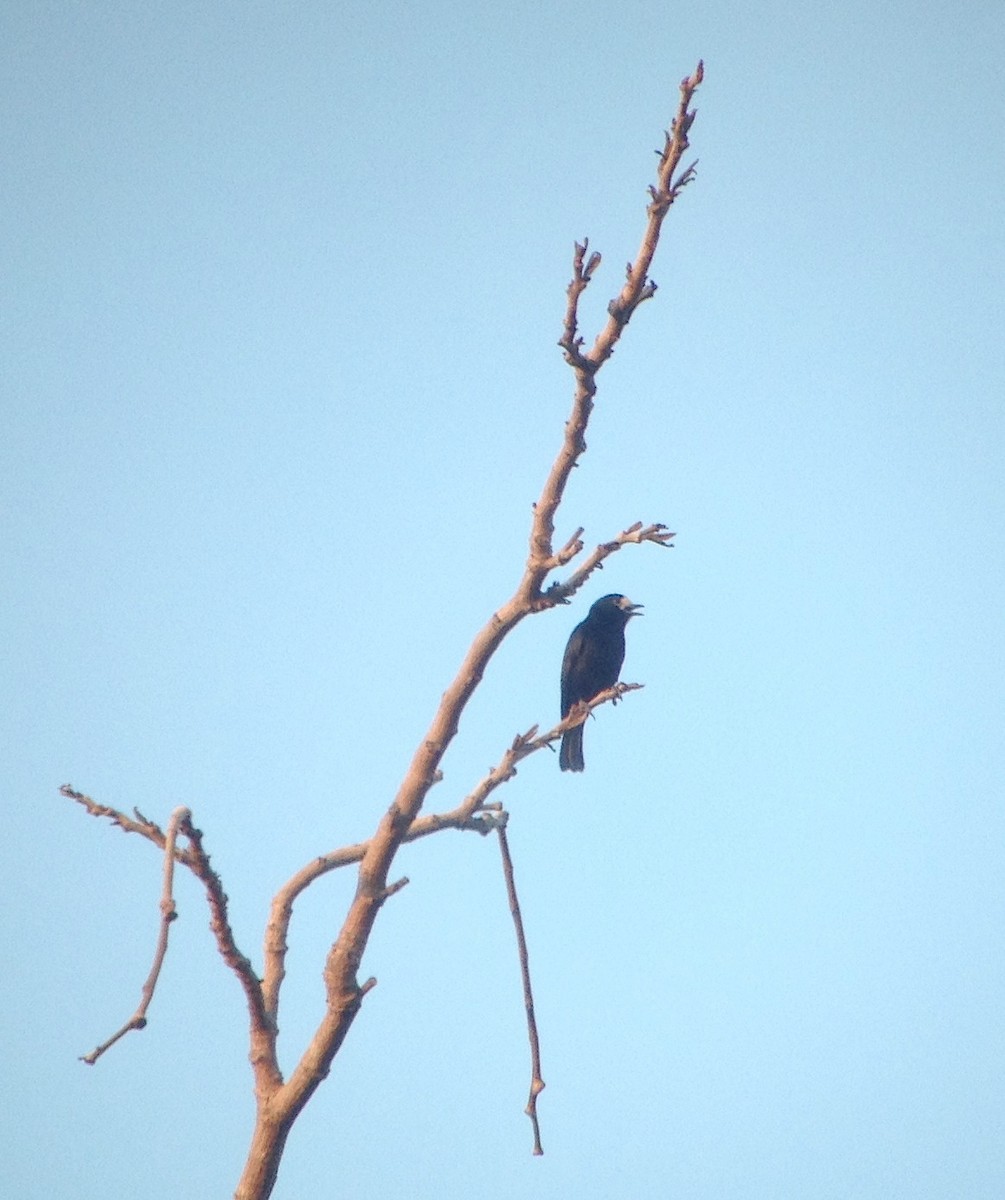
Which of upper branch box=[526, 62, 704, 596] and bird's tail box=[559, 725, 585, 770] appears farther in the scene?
bird's tail box=[559, 725, 585, 770]

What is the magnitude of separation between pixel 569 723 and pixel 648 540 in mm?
753

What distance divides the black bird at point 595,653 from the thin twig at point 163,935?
841 centimetres

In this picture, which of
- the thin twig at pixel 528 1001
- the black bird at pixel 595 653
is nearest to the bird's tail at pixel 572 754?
the black bird at pixel 595 653

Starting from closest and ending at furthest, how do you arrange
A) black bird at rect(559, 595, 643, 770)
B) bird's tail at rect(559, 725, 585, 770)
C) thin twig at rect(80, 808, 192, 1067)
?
thin twig at rect(80, 808, 192, 1067) < bird's tail at rect(559, 725, 585, 770) < black bird at rect(559, 595, 643, 770)

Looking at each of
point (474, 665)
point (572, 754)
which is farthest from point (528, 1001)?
point (572, 754)

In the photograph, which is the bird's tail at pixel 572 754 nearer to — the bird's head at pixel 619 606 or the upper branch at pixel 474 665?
the bird's head at pixel 619 606

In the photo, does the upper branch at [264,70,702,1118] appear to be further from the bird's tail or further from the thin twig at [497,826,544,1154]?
the bird's tail

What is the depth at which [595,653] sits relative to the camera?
1111cm

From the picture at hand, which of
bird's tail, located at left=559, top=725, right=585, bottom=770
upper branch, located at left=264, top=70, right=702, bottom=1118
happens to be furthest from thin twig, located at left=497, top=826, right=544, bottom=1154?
bird's tail, located at left=559, top=725, right=585, bottom=770

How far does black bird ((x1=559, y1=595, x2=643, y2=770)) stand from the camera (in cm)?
1113

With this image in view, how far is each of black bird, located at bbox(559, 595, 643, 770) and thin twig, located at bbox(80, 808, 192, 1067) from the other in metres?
8.41

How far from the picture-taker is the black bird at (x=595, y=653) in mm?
11133

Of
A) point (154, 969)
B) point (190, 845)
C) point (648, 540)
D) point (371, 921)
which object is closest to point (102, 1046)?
point (154, 969)

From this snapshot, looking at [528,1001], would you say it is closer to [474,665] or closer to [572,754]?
[474,665]
